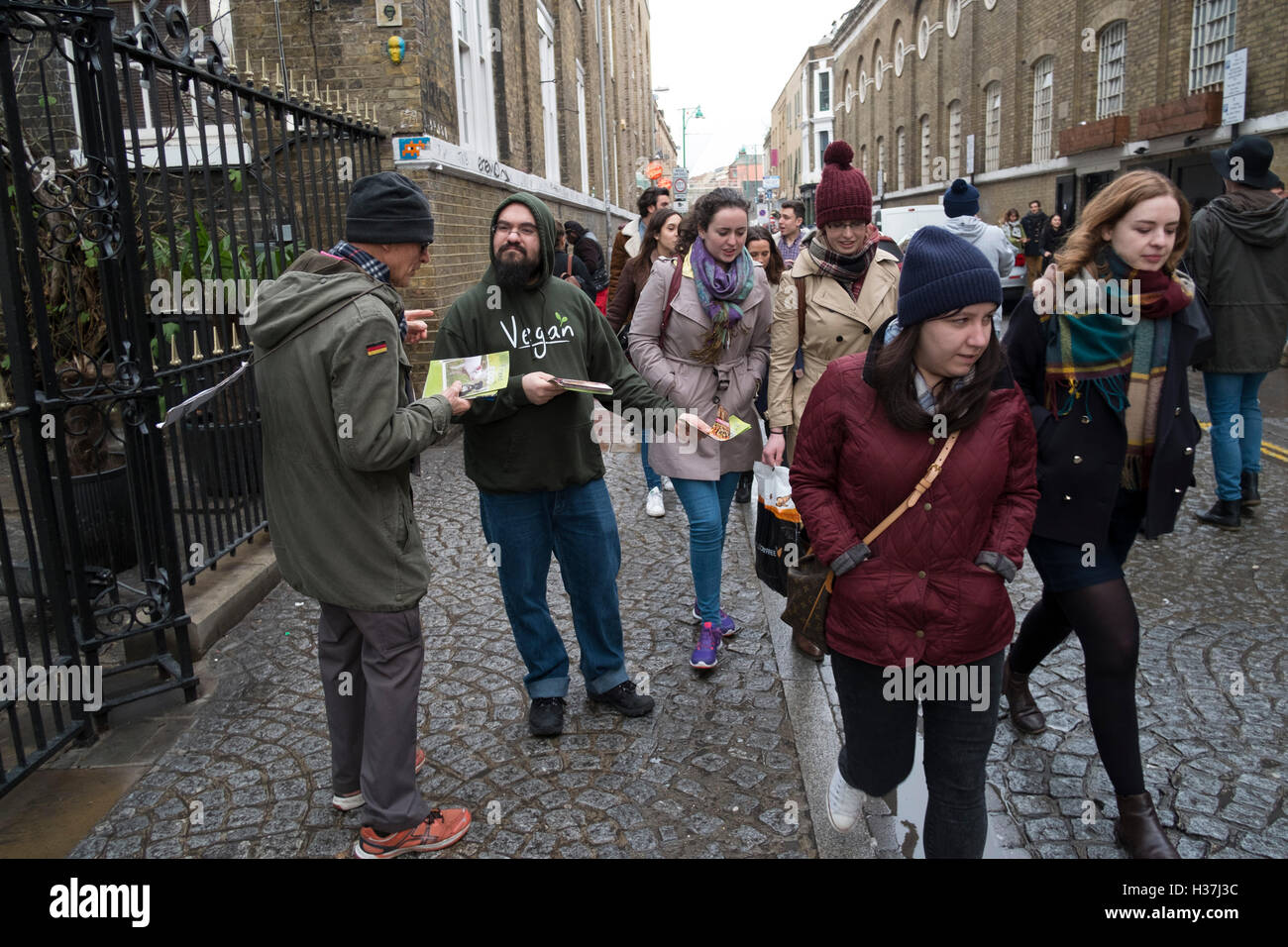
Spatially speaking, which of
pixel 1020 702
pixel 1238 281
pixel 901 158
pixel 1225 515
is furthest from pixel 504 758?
pixel 901 158

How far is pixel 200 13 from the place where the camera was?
954 cm

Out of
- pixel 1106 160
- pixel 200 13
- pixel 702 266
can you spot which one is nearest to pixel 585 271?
pixel 200 13

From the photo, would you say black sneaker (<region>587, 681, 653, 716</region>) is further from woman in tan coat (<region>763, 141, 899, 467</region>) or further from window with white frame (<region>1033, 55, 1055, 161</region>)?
window with white frame (<region>1033, 55, 1055, 161</region>)

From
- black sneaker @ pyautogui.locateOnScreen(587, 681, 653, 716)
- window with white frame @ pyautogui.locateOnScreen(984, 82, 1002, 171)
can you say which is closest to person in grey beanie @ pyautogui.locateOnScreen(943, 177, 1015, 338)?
black sneaker @ pyautogui.locateOnScreen(587, 681, 653, 716)

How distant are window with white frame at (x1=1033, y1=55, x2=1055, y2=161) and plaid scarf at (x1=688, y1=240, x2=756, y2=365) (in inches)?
938

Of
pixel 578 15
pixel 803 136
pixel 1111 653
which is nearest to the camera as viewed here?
pixel 1111 653

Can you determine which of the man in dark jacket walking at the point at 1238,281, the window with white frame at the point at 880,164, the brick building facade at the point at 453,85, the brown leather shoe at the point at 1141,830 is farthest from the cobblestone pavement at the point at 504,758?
the window with white frame at the point at 880,164

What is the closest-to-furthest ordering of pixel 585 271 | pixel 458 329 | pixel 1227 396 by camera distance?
1. pixel 458 329
2. pixel 1227 396
3. pixel 585 271

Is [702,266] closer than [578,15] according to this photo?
Yes

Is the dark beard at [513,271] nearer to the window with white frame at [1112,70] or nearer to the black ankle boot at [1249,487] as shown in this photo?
the black ankle boot at [1249,487]

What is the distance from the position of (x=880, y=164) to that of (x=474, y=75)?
112ft

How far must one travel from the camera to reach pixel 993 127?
29.4 meters
